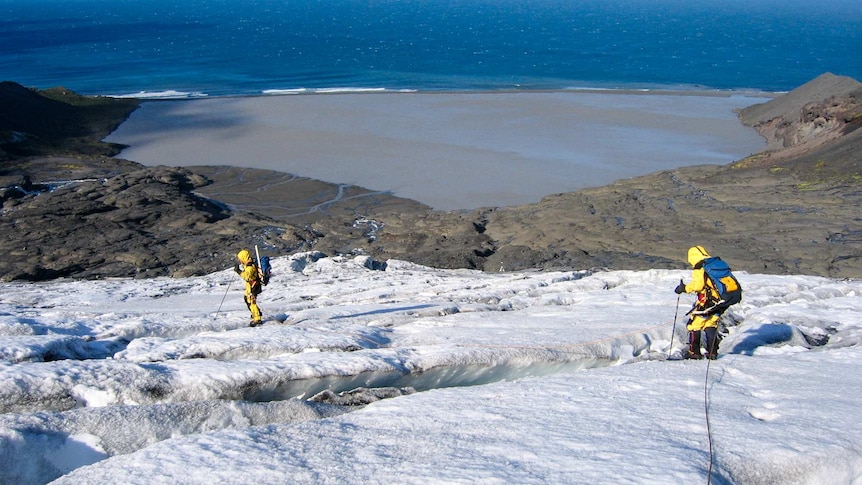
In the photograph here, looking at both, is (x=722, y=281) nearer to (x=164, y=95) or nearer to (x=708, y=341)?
(x=708, y=341)

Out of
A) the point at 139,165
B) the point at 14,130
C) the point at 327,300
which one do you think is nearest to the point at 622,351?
the point at 327,300

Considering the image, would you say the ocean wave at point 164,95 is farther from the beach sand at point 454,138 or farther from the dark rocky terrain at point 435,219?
the dark rocky terrain at point 435,219

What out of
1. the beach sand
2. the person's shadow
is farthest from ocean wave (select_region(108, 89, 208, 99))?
the person's shadow

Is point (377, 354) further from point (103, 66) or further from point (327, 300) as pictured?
point (103, 66)

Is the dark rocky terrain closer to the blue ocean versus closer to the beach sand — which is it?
the beach sand

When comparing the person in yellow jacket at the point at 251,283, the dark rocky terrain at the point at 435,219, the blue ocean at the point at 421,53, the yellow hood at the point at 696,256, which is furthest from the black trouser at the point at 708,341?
the blue ocean at the point at 421,53

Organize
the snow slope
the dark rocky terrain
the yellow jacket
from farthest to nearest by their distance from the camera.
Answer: the dark rocky terrain → the yellow jacket → the snow slope
